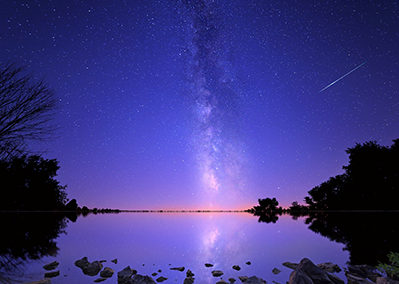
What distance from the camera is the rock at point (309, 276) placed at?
7230 millimetres

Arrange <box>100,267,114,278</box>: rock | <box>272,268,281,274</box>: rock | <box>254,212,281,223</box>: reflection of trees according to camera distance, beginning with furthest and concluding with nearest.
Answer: <box>254,212,281,223</box>: reflection of trees < <box>272,268,281,274</box>: rock < <box>100,267,114,278</box>: rock

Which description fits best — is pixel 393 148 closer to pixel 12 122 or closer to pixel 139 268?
pixel 139 268

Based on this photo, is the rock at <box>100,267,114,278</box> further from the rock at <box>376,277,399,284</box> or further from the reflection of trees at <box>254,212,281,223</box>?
the reflection of trees at <box>254,212,281,223</box>

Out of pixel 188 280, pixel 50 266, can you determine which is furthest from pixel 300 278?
pixel 50 266

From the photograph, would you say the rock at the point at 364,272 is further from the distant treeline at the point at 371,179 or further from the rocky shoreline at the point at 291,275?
the distant treeline at the point at 371,179

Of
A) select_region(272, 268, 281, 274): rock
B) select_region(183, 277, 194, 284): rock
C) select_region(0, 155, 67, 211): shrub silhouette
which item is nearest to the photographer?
select_region(183, 277, 194, 284): rock

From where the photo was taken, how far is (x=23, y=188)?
3051 inches

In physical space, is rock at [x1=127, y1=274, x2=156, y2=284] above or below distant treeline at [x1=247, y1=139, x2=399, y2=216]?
below

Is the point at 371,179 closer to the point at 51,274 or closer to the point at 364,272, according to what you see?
the point at 364,272

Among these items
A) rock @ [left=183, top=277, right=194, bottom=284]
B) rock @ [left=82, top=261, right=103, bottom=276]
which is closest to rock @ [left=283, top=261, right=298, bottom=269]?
rock @ [left=183, top=277, right=194, bottom=284]

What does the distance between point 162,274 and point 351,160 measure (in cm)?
8419

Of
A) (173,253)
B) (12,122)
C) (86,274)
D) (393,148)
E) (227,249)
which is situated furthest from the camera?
(393,148)

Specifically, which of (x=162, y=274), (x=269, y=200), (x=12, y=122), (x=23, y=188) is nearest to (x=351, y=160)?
(x=162, y=274)

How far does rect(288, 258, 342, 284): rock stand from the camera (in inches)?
285
